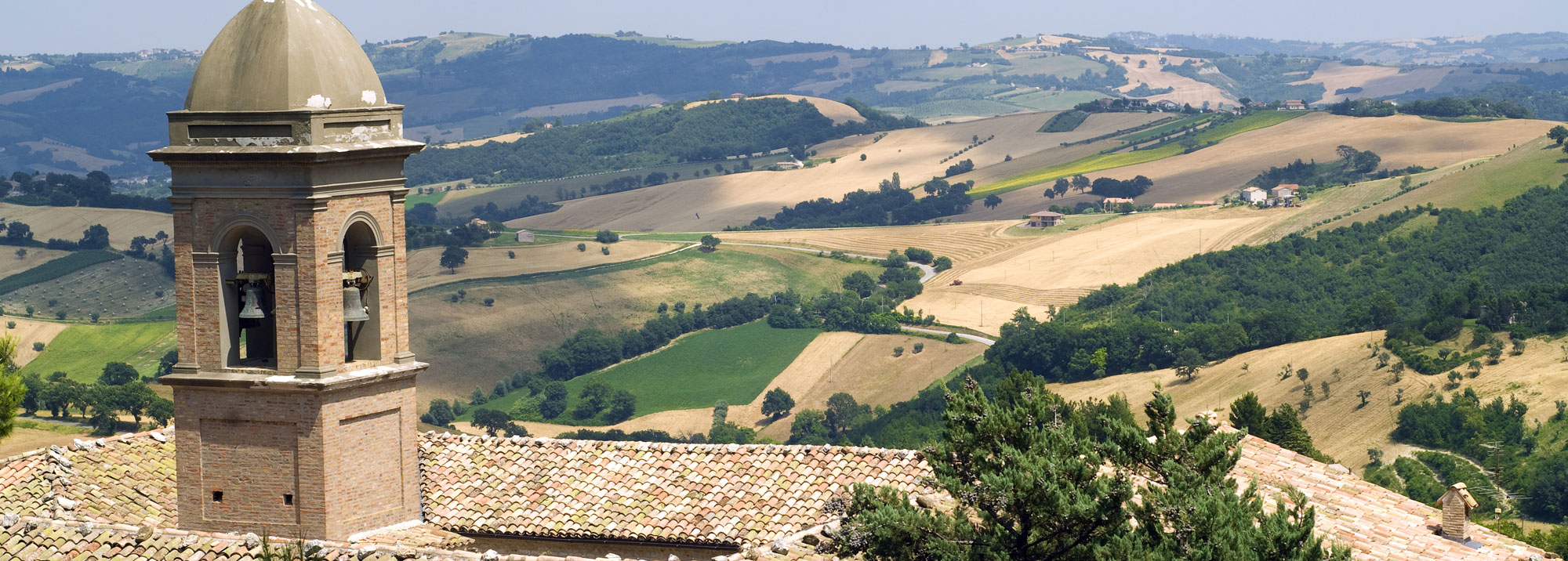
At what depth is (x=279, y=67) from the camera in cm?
2477

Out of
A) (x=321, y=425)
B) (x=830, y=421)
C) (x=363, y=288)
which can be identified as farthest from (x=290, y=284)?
(x=830, y=421)

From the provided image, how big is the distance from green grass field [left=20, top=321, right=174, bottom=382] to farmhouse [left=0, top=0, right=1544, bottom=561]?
406ft

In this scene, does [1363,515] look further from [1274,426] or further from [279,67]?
[1274,426]

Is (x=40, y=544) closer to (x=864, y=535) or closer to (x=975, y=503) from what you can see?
(x=864, y=535)

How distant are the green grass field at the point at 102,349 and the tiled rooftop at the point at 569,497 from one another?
120586 mm

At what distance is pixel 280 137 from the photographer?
24.5 metres

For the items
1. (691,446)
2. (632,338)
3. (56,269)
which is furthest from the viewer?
(56,269)

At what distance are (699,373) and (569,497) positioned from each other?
145649mm

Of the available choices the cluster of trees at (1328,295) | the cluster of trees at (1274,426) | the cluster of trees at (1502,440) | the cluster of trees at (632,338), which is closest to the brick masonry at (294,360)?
the cluster of trees at (1274,426)

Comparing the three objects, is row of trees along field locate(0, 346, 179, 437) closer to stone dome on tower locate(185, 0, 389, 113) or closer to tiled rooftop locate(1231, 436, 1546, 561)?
stone dome on tower locate(185, 0, 389, 113)

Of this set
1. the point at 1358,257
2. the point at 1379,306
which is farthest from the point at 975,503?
the point at 1358,257

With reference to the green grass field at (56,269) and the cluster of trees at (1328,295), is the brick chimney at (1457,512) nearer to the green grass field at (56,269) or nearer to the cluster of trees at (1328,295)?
the cluster of trees at (1328,295)

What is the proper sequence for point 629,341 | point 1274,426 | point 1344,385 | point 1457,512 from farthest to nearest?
point 629,341, point 1344,385, point 1274,426, point 1457,512

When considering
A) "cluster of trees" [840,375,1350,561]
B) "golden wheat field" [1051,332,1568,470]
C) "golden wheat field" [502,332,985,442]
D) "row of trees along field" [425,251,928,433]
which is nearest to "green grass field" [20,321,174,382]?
"row of trees along field" [425,251,928,433]
